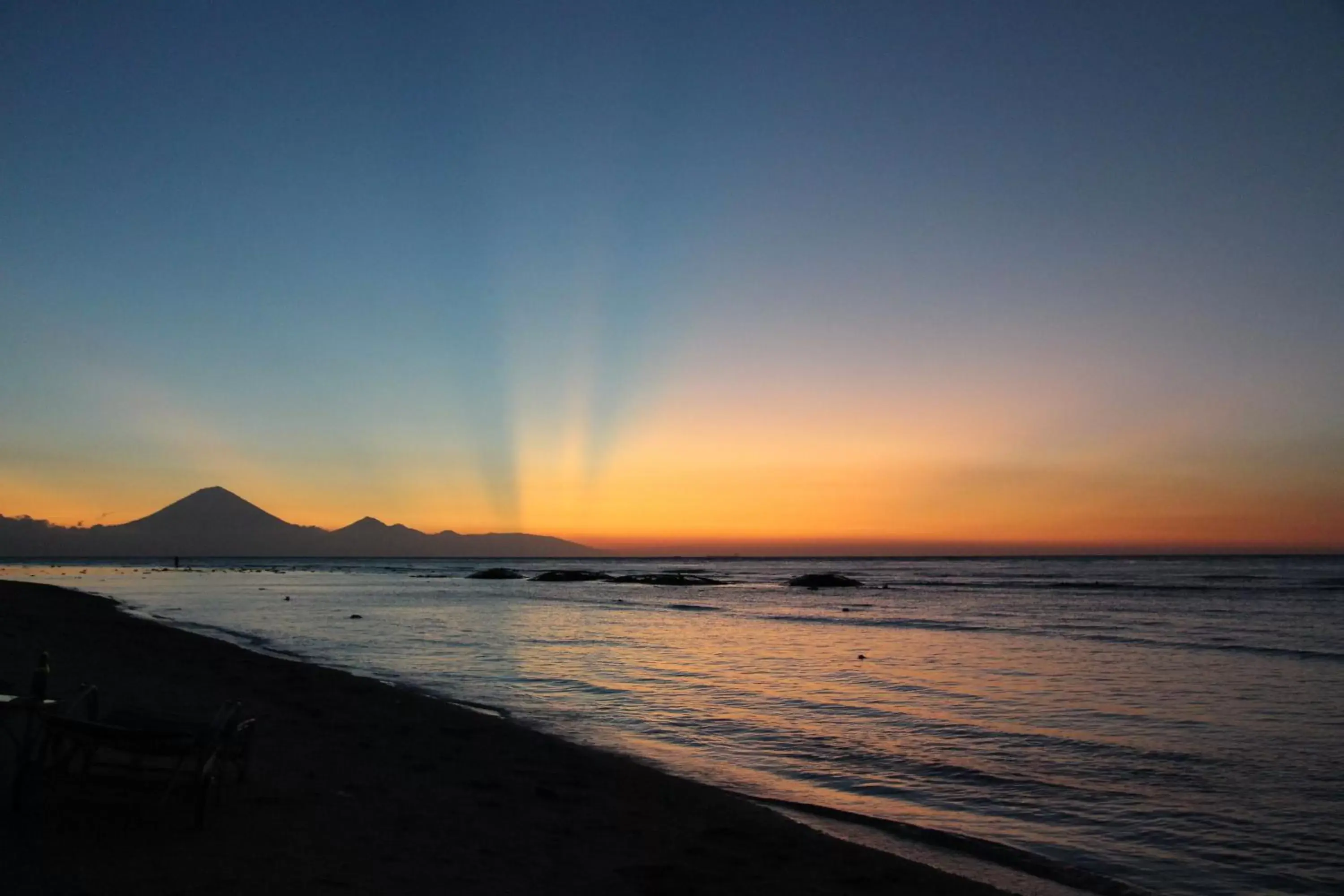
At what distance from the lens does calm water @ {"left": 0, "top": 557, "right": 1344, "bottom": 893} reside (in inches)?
389

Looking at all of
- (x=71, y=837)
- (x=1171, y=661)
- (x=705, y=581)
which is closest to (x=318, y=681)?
(x=71, y=837)

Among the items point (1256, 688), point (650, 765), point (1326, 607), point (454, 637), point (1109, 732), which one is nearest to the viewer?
point (650, 765)

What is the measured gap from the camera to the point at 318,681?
1797cm

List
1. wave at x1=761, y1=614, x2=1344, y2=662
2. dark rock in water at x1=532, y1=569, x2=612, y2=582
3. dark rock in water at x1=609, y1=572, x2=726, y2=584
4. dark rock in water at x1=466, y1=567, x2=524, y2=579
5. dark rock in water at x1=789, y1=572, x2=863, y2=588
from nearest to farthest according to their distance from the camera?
wave at x1=761, y1=614, x2=1344, y2=662
dark rock in water at x1=789, y1=572, x2=863, y2=588
dark rock in water at x1=609, y1=572, x2=726, y2=584
dark rock in water at x1=532, y1=569, x2=612, y2=582
dark rock in water at x1=466, y1=567, x2=524, y2=579

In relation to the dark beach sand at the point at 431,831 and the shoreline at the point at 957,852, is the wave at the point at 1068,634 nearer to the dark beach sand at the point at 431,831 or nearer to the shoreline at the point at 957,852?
the shoreline at the point at 957,852

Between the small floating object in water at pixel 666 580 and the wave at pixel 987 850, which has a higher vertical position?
the small floating object in water at pixel 666 580

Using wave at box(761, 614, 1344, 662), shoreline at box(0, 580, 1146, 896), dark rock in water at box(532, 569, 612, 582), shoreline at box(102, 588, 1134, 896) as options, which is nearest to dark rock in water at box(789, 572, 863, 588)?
dark rock in water at box(532, 569, 612, 582)

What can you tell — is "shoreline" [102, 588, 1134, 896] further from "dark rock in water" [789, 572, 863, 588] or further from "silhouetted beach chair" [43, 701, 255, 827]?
"dark rock in water" [789, 572, 863, 588]

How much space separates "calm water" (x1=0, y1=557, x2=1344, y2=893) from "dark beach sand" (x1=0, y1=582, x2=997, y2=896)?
1.76 meters

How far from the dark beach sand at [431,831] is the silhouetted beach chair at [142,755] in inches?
12.2

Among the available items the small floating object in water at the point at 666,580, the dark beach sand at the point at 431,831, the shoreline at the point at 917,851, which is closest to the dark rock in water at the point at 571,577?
the small floating object in water at the point at 666,580

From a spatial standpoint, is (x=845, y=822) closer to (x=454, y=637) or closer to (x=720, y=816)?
(x=720, y=816)

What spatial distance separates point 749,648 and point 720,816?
766 inches

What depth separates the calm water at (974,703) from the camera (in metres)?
9.89
